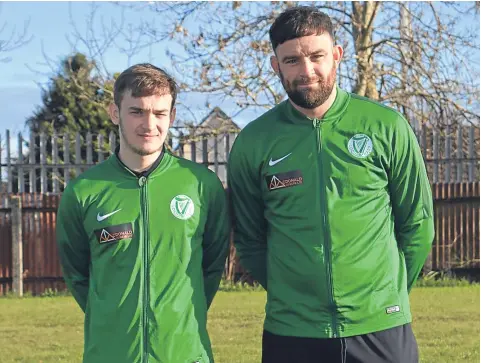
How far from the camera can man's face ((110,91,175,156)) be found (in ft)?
11.3

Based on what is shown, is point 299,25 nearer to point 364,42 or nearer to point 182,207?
point 182,207

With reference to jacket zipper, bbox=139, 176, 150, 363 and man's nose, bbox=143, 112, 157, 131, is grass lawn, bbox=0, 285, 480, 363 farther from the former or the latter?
man's nose, bbox=143, 112, 157, 131

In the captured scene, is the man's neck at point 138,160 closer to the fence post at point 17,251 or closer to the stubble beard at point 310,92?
the stubble beard at point 310,92

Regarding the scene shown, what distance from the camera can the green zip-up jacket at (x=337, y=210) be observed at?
345 centimetres

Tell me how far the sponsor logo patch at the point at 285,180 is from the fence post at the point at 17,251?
416 inches

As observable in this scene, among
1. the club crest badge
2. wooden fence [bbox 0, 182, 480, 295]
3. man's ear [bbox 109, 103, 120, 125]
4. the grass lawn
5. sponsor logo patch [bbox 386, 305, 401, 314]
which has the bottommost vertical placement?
the grass lawn

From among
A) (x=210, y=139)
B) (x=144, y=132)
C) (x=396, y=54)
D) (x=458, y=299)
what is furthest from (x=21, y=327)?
(x=396, y=54)

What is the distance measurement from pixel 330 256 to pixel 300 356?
486mm

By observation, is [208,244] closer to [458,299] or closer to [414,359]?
[414,359]

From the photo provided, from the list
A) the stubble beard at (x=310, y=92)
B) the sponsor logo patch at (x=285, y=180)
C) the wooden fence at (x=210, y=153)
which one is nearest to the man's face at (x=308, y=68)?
the stubble beard at (x=310, y=92)

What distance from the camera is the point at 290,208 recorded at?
353 centimetres

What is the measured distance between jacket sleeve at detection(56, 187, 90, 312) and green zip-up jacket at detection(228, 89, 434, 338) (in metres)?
0.82

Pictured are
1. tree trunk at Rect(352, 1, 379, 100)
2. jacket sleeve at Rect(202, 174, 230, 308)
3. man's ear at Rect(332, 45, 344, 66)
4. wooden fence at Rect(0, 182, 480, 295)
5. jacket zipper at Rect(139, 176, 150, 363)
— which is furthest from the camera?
tree trunk at Rect(352, 1, 379, 100)

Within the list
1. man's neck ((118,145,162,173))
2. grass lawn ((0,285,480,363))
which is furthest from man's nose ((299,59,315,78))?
grass lawn ((0,285,480,363))
